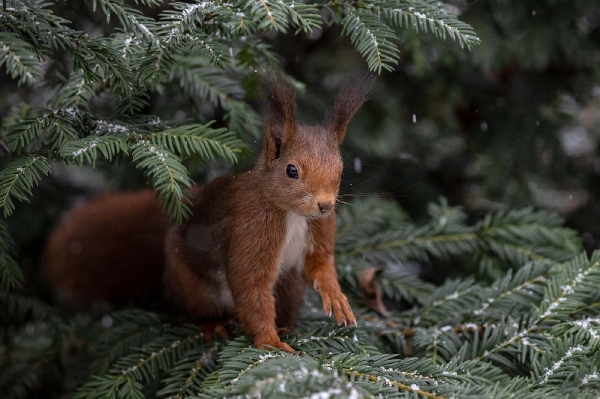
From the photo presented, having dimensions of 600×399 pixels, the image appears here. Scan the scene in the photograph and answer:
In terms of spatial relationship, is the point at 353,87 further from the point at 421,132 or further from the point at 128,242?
the point at 421,132

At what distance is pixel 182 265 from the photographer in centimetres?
153

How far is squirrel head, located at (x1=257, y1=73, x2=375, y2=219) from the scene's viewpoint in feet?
4.17

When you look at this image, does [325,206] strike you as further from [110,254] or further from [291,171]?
[110,254]

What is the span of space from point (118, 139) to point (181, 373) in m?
0.51

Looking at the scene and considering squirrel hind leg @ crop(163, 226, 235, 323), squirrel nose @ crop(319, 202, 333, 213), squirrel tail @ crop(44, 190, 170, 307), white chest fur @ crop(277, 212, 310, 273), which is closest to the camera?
squirrel nose @ crop(319, 202, 333, 213)

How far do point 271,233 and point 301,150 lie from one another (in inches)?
7.9

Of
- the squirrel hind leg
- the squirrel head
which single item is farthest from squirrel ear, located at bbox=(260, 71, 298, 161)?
the squirrel hind leg

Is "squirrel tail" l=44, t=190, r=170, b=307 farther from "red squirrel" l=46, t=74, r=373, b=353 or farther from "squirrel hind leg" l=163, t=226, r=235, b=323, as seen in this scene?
"squirrel hind leg" l=163, t=226, r=235, b=323

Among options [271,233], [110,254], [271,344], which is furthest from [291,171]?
[110,254]

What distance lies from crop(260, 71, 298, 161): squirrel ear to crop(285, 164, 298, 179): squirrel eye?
2.6 inches

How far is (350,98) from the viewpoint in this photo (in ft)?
4.35

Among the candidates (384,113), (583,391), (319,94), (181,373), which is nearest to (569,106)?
(384,113)

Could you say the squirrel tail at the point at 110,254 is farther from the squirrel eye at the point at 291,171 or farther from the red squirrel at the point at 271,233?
the squirrel eye at the point at 291,171

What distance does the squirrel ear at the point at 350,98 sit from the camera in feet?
4.34
